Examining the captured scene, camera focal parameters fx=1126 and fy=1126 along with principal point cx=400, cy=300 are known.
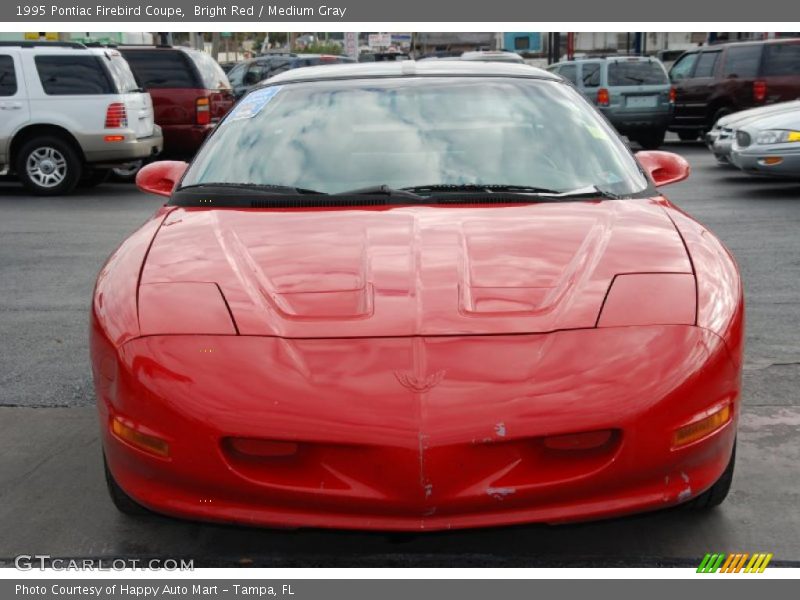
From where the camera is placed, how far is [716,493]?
3385mm

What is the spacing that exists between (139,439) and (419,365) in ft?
2.56

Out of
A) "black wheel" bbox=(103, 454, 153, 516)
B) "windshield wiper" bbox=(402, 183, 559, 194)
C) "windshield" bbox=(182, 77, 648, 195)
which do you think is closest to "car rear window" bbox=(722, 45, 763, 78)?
"windshield" bbox=(182, 77, 648, 195)

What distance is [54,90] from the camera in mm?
13281

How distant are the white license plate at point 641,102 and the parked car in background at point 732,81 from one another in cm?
67

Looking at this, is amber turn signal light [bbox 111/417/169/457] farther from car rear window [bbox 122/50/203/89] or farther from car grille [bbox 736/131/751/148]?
car rear window [bbox 122/50/203/89]

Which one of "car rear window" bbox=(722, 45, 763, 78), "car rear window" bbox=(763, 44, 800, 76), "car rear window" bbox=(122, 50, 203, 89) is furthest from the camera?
"car rear window" bbox=(722, 45, 763, 78)

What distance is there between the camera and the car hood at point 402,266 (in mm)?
3041

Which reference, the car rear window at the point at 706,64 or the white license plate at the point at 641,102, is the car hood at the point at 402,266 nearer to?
the white license plate at the point at 641,102

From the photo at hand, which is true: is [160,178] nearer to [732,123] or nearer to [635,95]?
[732,123]

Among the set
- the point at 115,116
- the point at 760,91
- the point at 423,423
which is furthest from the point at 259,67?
the point at 423,423

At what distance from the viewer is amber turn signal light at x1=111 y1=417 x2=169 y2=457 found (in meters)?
2.93

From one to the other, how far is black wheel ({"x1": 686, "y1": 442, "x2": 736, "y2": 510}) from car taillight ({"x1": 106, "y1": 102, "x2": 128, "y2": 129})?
1104cm
